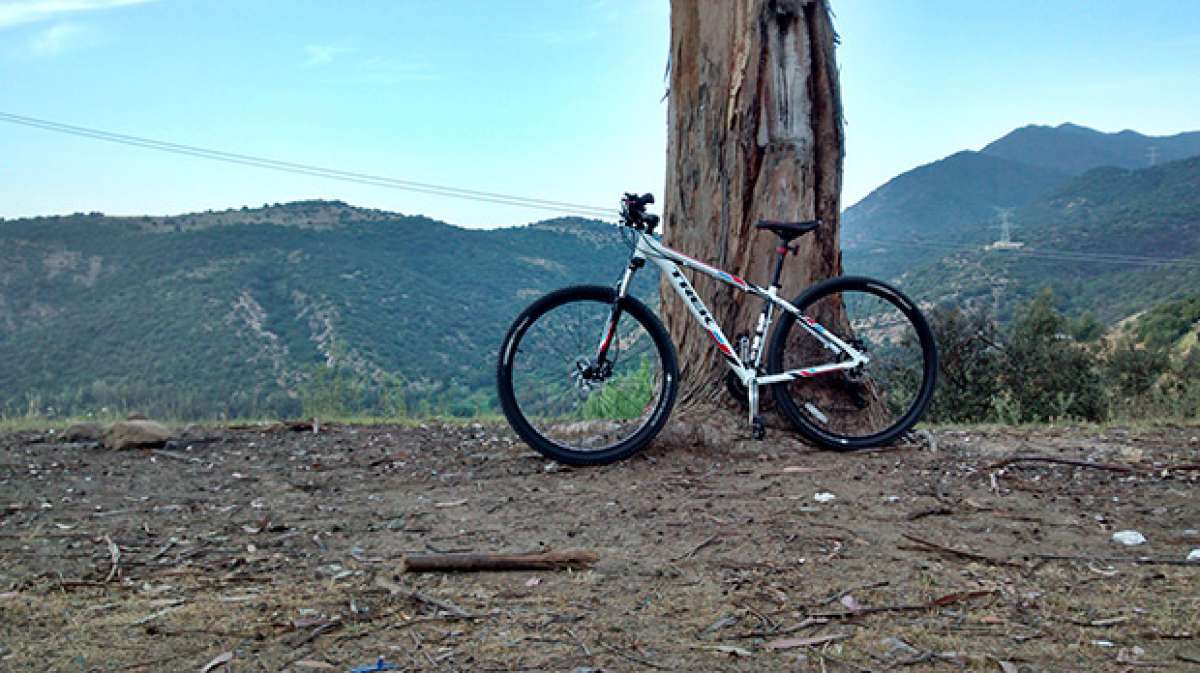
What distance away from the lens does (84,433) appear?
660 centimetres

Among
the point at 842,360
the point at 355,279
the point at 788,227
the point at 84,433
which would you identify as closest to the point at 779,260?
the point at 788,227

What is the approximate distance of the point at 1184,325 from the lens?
28359 millimetres

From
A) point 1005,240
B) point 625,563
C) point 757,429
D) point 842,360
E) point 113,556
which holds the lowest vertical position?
point 113,556

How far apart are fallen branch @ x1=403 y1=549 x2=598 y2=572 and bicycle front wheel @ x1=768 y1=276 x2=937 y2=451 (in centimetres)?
226

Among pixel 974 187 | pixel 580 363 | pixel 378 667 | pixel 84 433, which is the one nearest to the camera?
pixel 378 667

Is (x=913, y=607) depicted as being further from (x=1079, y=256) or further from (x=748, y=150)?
(x=1079, y=256)

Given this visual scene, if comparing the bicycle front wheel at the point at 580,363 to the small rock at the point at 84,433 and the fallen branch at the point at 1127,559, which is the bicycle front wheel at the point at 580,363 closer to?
the fallen branch at the point at 1127,559

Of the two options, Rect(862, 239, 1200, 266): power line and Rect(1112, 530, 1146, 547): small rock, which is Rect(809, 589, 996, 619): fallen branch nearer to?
Rect(1112, 530, 1146, 547): small rock

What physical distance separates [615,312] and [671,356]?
42cm

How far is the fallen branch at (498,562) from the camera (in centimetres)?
330

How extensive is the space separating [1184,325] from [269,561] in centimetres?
3209

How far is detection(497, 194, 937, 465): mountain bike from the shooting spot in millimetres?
5023

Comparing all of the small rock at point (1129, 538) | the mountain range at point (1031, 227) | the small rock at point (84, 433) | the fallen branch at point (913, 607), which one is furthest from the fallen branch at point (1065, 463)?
the mountain range at point (1031, 227)

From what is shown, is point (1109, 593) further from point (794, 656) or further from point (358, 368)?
point (358, 368)
